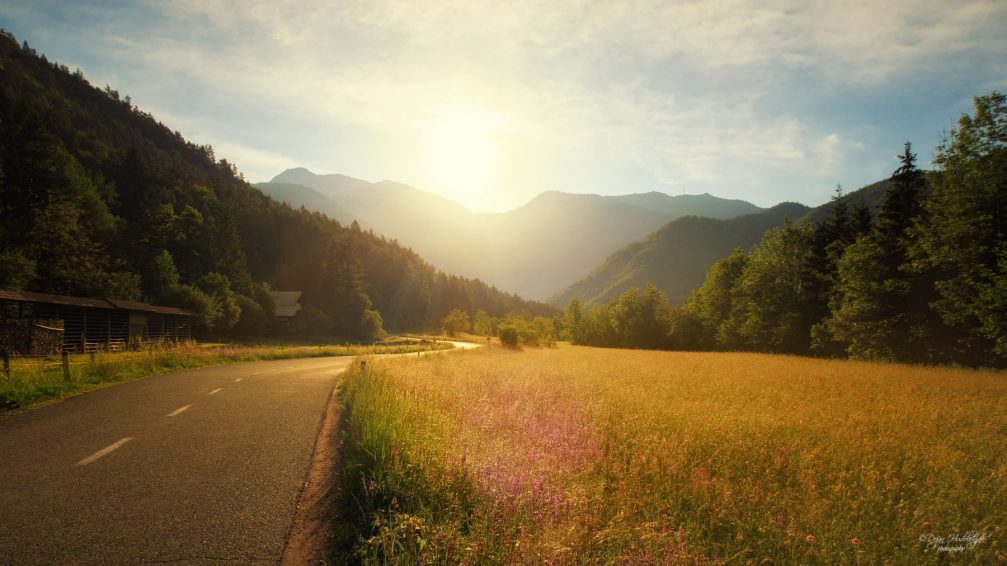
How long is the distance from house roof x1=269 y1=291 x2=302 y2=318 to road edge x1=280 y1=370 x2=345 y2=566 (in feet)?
263

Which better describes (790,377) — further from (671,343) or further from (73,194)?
(73,194)

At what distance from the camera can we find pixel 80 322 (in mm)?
28125

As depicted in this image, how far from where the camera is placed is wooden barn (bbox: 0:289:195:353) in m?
21.4

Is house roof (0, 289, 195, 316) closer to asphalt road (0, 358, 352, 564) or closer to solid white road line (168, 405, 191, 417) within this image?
asphalt road (0, 358, 352, 564)

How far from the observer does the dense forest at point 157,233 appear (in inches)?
1319

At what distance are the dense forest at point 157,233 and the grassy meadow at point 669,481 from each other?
3706 centimetres

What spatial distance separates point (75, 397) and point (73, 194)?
4401 centimetres

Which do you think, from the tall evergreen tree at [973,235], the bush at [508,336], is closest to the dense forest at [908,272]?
the tall evergreen tree at [973,235]

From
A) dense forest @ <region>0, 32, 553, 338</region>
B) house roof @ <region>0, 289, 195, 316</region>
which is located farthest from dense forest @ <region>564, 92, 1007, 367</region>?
dense forest @ <region>0, 32, 553, 338</region>

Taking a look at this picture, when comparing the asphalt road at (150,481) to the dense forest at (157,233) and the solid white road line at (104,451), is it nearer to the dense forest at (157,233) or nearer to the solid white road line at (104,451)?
the solid white road line at (104,451)

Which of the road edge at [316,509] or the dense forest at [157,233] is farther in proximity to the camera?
the dense forest at [157,233]

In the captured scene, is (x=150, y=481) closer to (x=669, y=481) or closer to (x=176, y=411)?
(x=176, y=411)

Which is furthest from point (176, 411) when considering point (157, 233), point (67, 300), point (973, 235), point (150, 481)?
point (157, 233)

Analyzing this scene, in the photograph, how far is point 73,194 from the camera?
4097cm
